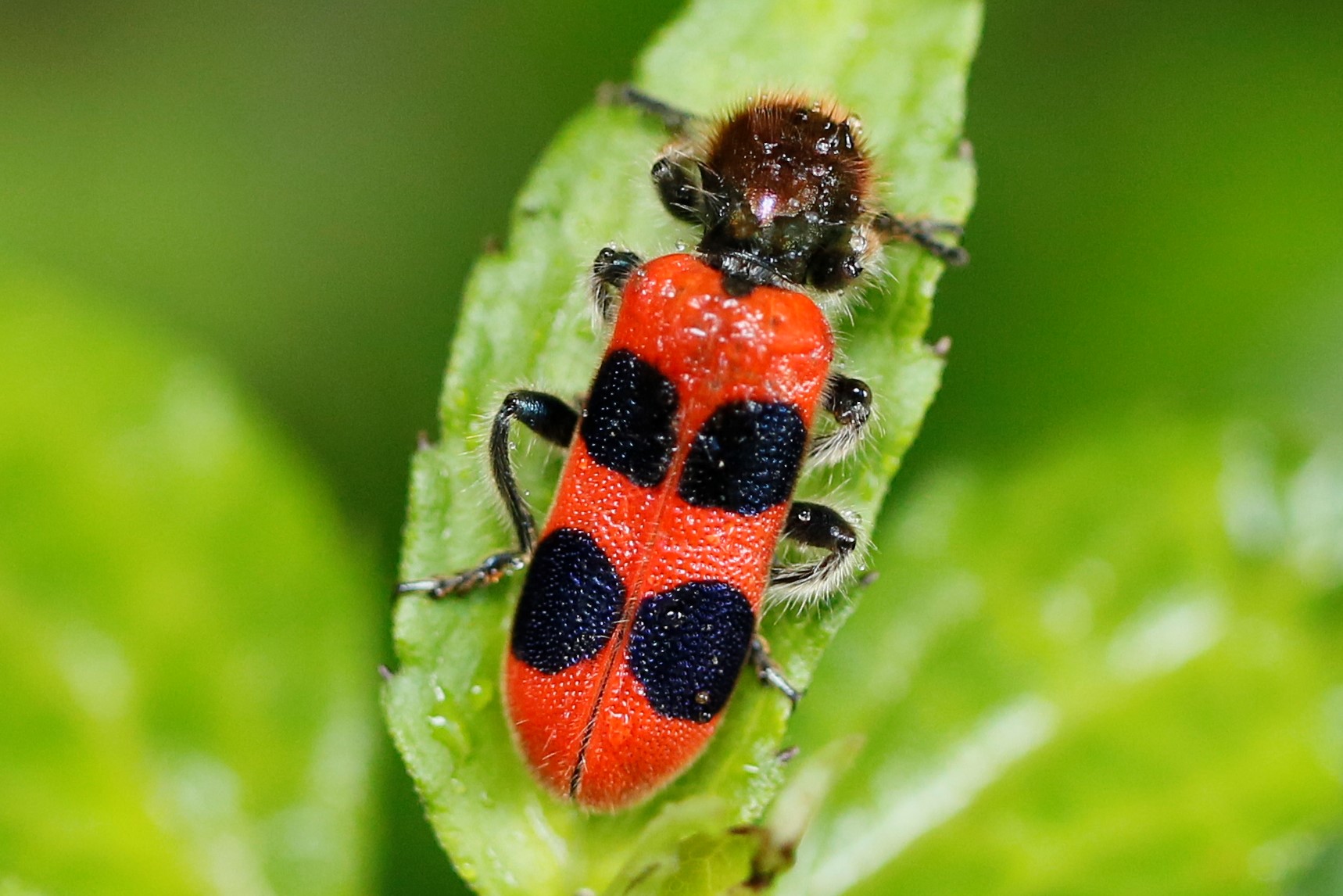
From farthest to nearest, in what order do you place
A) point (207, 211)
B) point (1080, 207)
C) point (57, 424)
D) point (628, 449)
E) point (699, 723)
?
point (207, 211)
point (1080, 207)
point (57, 424)
point (628, 449)
point (699, 723)

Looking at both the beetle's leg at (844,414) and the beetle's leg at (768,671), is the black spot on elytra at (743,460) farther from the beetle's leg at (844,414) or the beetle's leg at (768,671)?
the beetle's leg at (768,671)

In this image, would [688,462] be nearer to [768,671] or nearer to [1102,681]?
[768,671]

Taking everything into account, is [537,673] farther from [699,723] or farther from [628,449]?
[628,449]

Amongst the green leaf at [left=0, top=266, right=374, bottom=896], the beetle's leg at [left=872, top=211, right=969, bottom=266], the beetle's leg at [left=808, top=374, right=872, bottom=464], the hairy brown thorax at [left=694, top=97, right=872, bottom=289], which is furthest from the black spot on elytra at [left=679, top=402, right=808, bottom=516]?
the green leaf at [left=0, top=266, right=374, bottom=896]

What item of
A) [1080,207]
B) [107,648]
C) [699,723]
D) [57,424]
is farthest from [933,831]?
[1080,207]

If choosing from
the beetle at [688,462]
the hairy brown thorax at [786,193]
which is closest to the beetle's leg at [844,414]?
the beetle at [688,462]

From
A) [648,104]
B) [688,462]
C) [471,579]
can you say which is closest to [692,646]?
[688,462]
